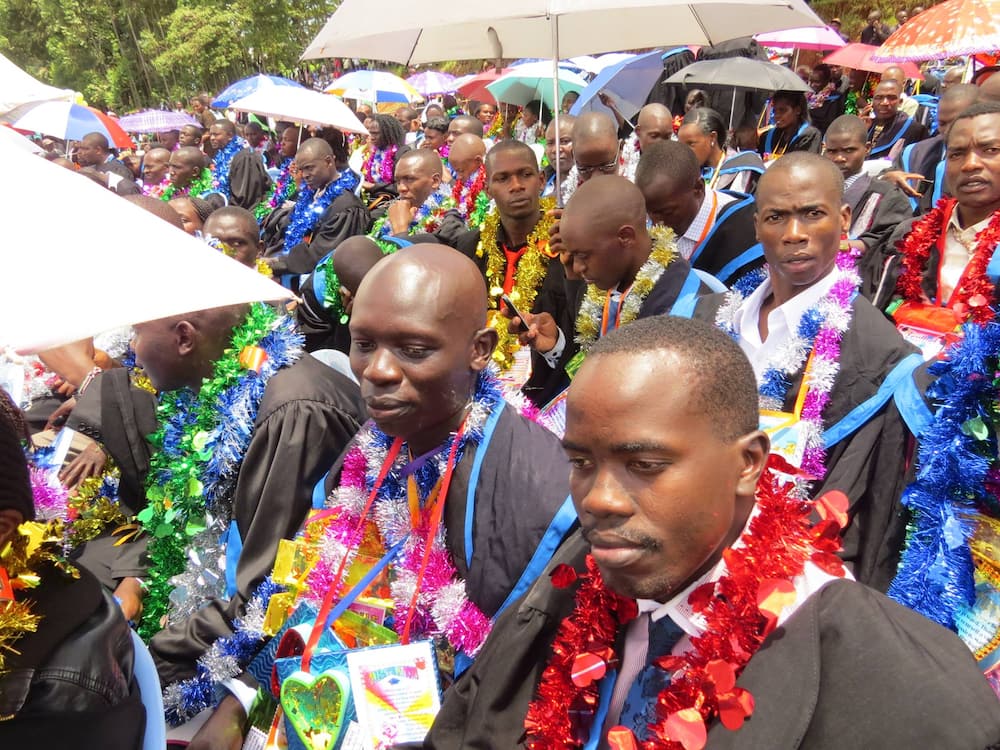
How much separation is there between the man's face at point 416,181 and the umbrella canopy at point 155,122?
28.2ft

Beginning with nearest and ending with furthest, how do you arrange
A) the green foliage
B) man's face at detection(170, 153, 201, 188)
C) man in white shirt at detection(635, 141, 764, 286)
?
man in white shirt at detection(635, 141, 764, 286) < man's face at detection(170, 153, 201, 188) < the green foliage

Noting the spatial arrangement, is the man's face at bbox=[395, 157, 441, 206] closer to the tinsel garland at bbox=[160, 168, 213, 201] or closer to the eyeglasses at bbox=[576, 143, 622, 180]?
the eyeglasses at bbox=[576, 143, 622, 180]

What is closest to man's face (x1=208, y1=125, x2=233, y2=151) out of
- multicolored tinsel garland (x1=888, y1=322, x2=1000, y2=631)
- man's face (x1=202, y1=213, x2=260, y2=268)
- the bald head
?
the bald head

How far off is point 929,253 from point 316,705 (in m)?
3.67

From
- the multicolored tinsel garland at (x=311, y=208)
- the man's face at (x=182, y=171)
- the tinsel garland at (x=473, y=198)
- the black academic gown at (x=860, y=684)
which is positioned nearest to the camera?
the black academic gown at (x=860, y=684)

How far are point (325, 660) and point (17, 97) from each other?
9.62 ft

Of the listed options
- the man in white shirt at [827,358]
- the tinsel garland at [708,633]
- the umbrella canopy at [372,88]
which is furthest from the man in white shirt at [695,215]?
the umbrella canopy at [372,88]

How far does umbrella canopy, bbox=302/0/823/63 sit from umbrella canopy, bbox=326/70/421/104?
33.4ft

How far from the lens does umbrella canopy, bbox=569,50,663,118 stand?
28.8 feet

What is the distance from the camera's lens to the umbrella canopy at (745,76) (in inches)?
304

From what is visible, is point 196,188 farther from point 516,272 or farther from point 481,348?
point 481,348

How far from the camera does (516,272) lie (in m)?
5.03

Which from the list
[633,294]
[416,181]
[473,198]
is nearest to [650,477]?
[633,294]

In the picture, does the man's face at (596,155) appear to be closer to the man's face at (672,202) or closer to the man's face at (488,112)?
the man's face at (672,202)
